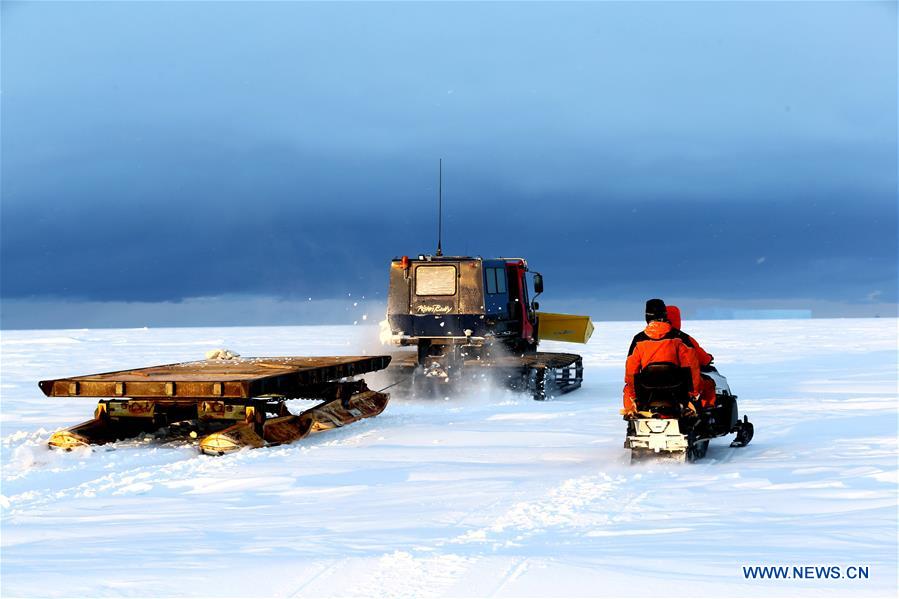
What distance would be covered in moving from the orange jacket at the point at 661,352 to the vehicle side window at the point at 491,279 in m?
8.65

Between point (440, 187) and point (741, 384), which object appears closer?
point (440, 187)

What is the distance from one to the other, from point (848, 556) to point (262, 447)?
7.03 meters

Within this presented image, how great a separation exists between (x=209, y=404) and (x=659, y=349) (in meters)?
5.46

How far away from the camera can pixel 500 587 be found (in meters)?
5.07

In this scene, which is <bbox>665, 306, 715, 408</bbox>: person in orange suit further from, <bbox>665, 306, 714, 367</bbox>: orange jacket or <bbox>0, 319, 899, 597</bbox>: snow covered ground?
<bbox>0, 319, 899, 597</bbox>: snow covered ground

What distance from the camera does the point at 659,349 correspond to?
29.9ft

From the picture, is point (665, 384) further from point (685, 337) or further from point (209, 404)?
point (209, 404)

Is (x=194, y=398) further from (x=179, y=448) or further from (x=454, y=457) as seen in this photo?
(x=454, y=457)

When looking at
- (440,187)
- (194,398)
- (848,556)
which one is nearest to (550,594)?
(848,556)

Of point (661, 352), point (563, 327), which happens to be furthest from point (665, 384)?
point (563, 327)

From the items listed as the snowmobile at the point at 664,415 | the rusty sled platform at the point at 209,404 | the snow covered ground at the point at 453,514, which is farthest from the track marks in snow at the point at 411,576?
the rusty sled platform at the point at 209,404

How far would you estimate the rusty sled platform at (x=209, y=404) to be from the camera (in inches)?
422

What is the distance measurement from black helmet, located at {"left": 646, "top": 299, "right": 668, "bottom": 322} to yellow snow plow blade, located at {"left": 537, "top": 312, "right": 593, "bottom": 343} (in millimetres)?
10596

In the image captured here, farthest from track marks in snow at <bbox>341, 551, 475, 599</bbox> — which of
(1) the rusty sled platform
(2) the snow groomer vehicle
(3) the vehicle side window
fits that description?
(3) the vehicle side window
